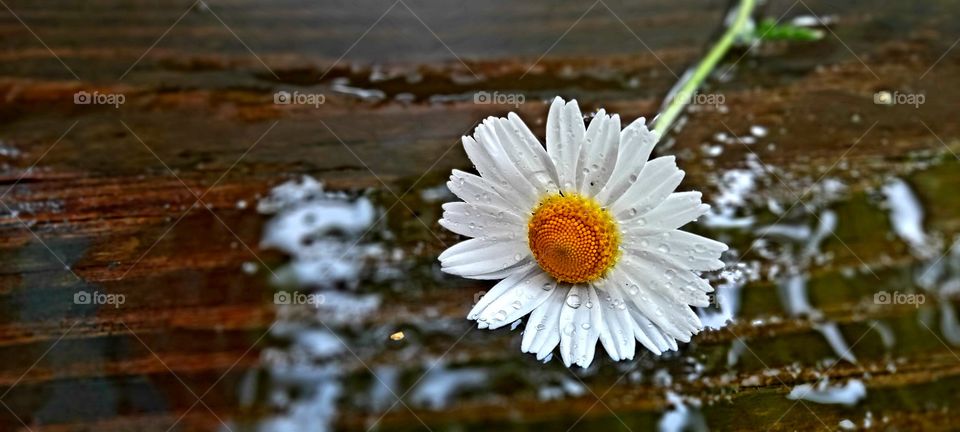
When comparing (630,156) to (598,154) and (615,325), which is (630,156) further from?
(615,325)

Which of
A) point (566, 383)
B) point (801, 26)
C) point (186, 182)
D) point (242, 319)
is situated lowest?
point (566, 383)

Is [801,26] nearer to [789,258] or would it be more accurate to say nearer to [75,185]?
[789,258]

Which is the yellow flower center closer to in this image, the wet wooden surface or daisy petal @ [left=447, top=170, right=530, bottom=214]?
daisy petal @ [left=447, top=170, right=530, bottom=214]

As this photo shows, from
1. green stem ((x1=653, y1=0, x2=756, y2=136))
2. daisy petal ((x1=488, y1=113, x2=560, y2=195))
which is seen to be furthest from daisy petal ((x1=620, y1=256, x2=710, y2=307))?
green stem ((x1=653, y1=0, x2=756, y2=136))

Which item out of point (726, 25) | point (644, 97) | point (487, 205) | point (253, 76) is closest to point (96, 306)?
point (253, 76)

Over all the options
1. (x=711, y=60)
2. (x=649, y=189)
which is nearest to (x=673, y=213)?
(x=649, y=189)
